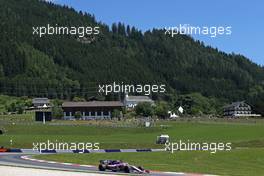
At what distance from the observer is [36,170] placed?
29766 mm

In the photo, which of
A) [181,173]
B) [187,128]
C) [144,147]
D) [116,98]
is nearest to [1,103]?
[116,98]

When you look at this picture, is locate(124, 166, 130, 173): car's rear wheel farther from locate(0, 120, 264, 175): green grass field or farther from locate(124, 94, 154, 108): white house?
locate(124, 94, 154, 108): white house

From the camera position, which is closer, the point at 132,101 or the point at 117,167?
the point at 117,167

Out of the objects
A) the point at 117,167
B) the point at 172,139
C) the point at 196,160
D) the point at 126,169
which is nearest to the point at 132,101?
the point at 172,139

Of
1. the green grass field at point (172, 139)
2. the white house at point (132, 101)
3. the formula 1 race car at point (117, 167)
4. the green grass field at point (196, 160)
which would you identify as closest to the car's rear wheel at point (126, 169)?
the formula 1 race car at point (117, 167)

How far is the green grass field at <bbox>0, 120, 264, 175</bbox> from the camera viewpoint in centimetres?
4889

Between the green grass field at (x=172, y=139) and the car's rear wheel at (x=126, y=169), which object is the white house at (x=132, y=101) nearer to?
the green grass field at (x=172, y=139)

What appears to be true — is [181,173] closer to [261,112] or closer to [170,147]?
[170,147]

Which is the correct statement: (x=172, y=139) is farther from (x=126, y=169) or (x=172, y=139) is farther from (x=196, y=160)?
(x=126, y=169)

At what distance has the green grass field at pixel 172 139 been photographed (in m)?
48.9

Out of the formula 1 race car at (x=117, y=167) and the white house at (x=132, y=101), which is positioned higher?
the white house at (x=132, y=101)

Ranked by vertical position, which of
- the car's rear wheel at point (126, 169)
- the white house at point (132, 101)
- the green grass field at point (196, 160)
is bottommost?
the green grass field at point (196, 160)

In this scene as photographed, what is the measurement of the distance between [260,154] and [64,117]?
264ft

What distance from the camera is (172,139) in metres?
76.9
